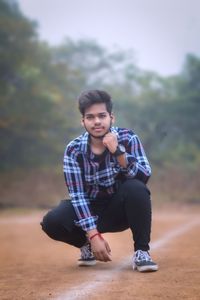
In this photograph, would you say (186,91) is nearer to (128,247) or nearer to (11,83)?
(11,83)

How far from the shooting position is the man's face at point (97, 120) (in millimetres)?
3615

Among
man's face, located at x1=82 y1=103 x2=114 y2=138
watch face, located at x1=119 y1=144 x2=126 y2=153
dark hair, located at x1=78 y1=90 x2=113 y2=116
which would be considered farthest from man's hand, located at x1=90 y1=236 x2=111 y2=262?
dark hair, located at x1=78 y1=90 x2=113 y2=116

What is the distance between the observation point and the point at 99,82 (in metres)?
30.2

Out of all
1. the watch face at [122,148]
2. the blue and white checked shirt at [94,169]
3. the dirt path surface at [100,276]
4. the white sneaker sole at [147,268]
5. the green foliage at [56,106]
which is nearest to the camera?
the dirt path surface at [100,276]

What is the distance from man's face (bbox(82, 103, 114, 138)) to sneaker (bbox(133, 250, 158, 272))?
862mm

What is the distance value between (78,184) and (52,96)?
15616 millimetres

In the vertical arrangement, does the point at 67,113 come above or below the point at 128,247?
above

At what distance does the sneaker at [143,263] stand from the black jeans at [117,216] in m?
0.05

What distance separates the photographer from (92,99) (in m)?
3.64

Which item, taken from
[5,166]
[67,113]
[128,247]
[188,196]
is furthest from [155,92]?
[128,247]

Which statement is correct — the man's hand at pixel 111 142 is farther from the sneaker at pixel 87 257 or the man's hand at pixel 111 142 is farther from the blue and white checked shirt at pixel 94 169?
the sneaker at pixel 87 257

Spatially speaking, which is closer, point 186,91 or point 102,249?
point 102,249

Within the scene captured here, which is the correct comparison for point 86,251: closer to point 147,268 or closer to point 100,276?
point 100,276

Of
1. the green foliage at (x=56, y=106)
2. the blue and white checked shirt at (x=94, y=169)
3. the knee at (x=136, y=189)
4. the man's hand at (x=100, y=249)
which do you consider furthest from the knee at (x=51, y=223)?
the green foliage at (x=56, y=106)
